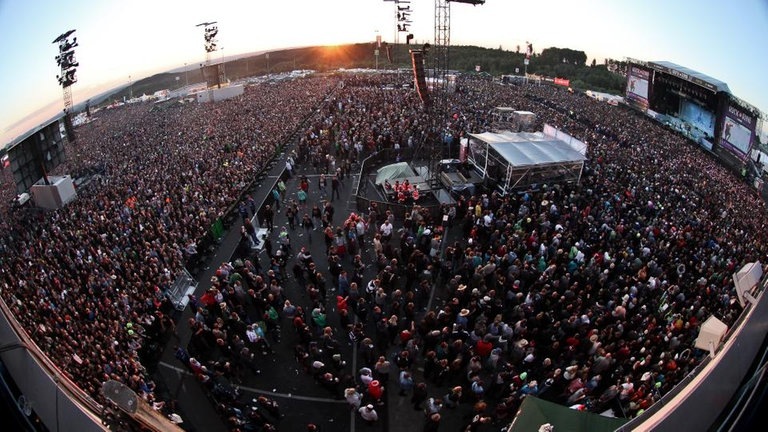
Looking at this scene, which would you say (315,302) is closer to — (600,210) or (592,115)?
(600,210)

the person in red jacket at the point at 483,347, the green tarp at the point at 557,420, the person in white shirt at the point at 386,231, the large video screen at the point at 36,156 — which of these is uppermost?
the large video screen at the point at 36,156

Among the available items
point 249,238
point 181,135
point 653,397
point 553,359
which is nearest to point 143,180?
point 249,238

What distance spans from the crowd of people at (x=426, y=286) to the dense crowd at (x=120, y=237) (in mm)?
84

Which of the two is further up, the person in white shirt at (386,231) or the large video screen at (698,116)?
the large video screen at (698,116)

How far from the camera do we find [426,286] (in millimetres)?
11430

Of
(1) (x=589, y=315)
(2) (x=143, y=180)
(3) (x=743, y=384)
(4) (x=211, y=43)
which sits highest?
(4) (x=211, y=43)

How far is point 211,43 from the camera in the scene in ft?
151

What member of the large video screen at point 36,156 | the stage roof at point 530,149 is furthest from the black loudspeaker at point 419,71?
the large video screen at point 36,156

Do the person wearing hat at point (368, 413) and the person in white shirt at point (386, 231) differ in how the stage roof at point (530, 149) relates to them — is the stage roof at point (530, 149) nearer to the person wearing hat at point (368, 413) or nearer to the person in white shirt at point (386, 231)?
the person in white shirt at point (386, 231)

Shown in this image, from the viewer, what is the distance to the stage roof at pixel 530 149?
1817 cm

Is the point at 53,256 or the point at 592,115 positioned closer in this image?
the point at 53,256

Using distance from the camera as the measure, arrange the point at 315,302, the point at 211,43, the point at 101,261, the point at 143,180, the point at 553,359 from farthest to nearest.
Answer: the point at 211,43 → the point at 143,180 → the point at 101,261 → the point at 315,302 → the point at 553,359

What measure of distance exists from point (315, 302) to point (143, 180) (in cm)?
1546

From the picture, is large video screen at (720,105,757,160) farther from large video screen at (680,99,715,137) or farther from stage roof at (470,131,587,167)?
stage roof at (470,131,587,167)
